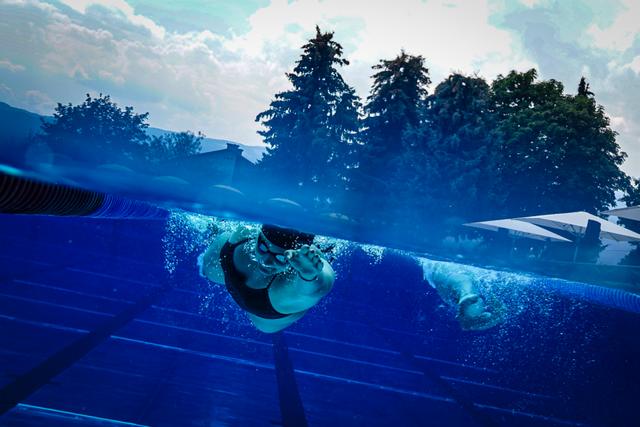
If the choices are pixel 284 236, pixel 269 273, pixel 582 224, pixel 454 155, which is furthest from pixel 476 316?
pixel 454 155

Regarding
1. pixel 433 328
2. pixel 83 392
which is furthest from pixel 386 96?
pixel 83 392

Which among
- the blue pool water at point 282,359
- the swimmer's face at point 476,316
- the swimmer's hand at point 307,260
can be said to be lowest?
the blue pool water at point 282,359

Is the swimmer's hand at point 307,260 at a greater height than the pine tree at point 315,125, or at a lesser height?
lesser

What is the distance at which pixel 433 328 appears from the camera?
1841 centimetres

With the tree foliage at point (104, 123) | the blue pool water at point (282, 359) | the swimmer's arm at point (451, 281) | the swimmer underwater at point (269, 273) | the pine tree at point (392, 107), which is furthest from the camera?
the tree foliage at point (104, 123)

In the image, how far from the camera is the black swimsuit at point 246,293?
5.57 metres

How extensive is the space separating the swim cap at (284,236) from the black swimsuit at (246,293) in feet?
2.00

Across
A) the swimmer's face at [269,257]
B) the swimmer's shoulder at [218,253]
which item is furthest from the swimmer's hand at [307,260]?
the swimmer's shoulder at [218,253]

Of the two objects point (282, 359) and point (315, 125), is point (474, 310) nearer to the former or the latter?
point (282, 359)

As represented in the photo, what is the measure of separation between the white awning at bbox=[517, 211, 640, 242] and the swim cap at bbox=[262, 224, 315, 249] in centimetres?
933

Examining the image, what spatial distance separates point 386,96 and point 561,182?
16001 mm

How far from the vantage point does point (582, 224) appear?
46.9ft

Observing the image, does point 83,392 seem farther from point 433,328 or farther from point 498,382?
point 433,328

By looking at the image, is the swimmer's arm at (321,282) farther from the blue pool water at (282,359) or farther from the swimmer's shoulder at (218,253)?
the swimmer's shoulder at (218,253)
